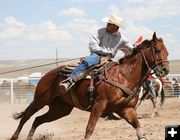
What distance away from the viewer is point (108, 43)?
7.96m

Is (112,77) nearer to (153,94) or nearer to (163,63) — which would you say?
(163,63)

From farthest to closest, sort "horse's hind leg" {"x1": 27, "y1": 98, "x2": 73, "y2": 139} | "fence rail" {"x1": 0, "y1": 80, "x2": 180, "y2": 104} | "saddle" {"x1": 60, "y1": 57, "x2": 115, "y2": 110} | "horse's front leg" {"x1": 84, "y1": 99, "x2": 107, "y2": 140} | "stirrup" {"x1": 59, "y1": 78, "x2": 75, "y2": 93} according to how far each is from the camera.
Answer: "fence rail" {"x1": 0, "y1": 80, "x2": 180, "y2": 104} < "horse's hind leg" {"x1": 27, "y1": 98, "x2": 73, "y2": 139} < "stirrup" {"x1": 59, "y1": 78, "x2": 75, "y2": 93} < "saddle" {"x1": 60, "y1": 57, "x2": 115, "y2": 110} < "horse's front leg" {"x1": 84, "y1": 99, "x2": 107, "y2": 140}

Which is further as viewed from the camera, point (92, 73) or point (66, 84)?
point (66, 84)

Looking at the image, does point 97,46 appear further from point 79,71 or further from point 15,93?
point 15,93

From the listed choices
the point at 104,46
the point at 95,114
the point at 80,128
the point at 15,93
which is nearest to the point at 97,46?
the point at 104,46

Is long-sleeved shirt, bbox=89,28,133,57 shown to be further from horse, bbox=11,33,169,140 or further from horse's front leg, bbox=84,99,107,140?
horse's front leg, bbox=84,99,107,140

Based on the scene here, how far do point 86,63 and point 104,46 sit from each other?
0.42 metres

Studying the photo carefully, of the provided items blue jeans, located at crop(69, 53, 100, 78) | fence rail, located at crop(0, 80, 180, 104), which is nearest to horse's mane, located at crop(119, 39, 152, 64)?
blue jeans, located at crop(69, 53, 100, 78)

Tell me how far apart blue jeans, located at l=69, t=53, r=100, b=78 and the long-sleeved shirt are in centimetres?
11

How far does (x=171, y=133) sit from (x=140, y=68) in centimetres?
330

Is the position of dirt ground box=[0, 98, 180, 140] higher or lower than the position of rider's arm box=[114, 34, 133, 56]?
lower

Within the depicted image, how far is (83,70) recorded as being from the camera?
26.0ft

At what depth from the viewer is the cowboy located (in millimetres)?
7875

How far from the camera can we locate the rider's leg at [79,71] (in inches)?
309
